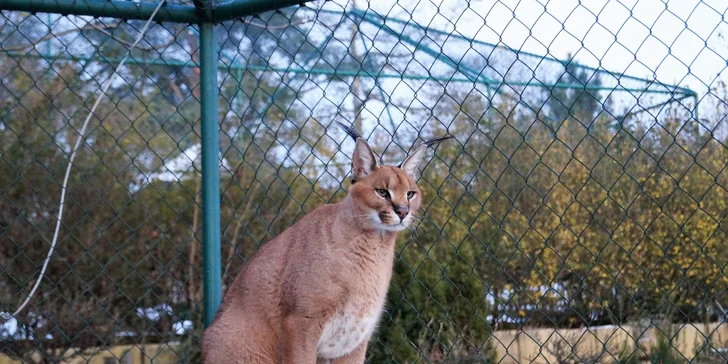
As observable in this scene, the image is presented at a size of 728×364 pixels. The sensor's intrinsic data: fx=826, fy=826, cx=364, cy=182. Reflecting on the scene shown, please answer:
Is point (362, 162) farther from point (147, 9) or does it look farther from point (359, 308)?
point (147, 9)

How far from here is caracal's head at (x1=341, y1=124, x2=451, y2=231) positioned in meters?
3.27

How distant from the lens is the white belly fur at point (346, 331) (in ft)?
10.6

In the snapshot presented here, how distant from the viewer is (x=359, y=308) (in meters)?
3.26

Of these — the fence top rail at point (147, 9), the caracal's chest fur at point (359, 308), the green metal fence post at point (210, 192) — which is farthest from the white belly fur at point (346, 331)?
the fence top rail at point (147, 9)

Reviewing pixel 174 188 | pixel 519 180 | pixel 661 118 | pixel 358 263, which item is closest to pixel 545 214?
pixel 519 180

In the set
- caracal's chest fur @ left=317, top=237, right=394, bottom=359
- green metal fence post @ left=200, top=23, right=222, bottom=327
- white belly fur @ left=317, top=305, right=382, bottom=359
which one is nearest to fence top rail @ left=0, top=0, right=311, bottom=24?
green metal fence post @ left=200, top=23, right=222, bottom=327

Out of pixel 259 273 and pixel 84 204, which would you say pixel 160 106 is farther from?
pixel 259 273

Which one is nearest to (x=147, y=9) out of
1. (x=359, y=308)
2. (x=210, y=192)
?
(x=210, y=192)

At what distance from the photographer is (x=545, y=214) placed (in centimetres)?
853

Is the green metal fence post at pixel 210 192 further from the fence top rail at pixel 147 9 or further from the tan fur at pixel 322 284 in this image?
the tan fur at pixel 322 284

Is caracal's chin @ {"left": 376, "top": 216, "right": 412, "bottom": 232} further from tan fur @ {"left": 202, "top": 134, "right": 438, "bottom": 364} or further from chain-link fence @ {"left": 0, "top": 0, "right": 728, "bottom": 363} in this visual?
Result: chain-link fence @ {"left": 0, "top": 0, "right": 728, "bottom": 363}

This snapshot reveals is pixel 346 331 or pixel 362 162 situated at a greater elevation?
pixel 362 162

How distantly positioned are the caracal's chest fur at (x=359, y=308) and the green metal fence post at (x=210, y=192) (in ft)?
2.29

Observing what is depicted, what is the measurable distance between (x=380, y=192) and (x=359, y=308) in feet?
1.53
